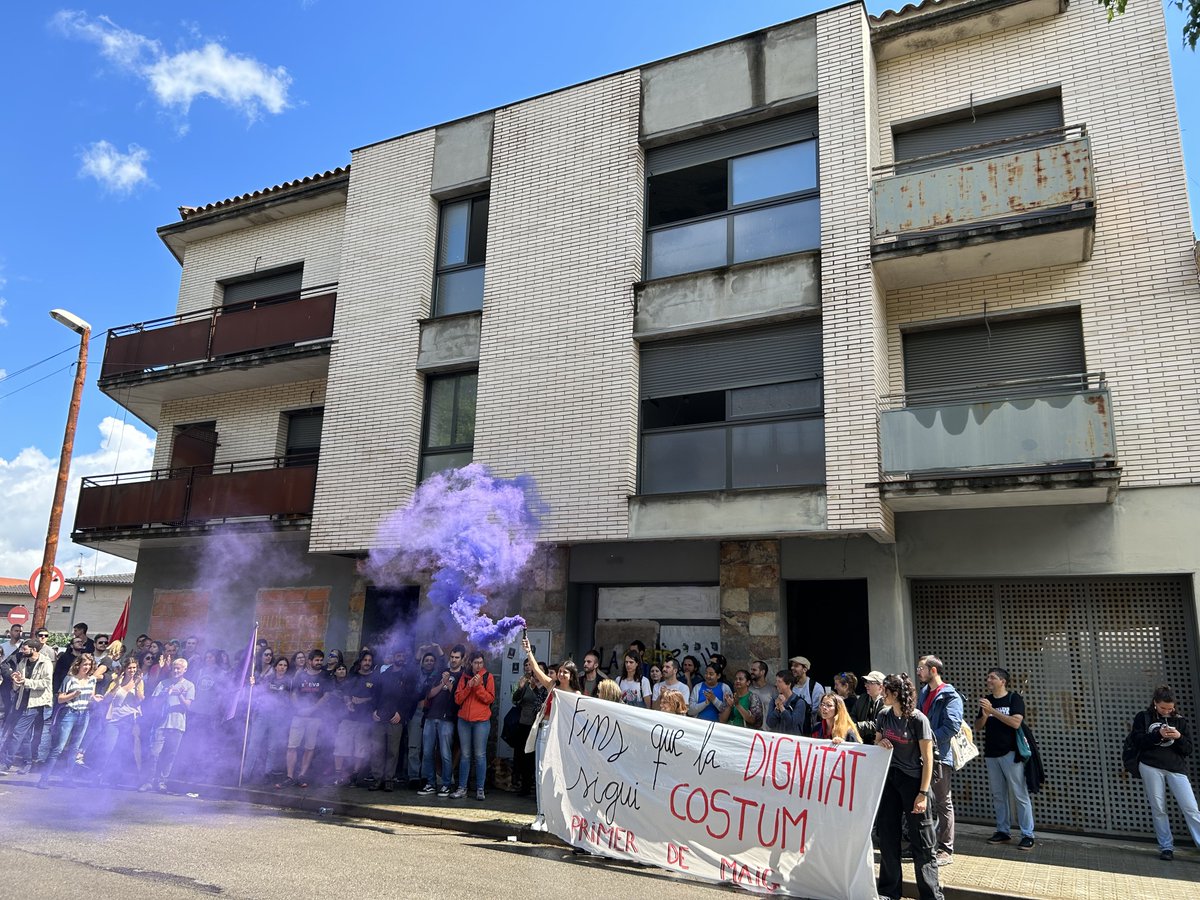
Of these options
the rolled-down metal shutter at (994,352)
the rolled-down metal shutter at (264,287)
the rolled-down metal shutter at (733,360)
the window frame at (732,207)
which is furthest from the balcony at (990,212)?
the rolled-down metal shutter at (264,287)

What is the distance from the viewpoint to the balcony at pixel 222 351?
15734 millimetres

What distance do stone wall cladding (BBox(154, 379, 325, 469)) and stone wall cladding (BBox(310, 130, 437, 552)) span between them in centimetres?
197

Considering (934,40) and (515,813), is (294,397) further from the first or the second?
(934,40)

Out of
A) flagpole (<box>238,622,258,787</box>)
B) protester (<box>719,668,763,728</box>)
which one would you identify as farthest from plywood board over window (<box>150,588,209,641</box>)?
protester (<box>719,668,763,728</box>)

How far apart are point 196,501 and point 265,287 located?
476 centimetres

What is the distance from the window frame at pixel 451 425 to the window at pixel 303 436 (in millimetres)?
2843

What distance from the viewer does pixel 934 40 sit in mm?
12438

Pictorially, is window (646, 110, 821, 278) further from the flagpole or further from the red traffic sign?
the red traffic sign

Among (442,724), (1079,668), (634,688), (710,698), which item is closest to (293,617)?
(442,724)

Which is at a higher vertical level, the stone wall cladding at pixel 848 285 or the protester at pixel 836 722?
the stone wall cladding at pixel 848 285

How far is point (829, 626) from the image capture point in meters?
11.9

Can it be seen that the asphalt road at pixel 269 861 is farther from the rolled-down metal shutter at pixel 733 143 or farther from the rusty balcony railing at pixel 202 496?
the rolled-down metal shutter at pixel 733 143

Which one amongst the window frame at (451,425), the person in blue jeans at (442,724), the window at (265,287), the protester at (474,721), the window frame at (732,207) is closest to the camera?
the protester at (474,721)

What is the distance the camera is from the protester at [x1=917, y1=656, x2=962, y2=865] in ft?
23.1
